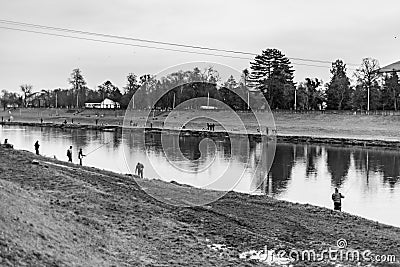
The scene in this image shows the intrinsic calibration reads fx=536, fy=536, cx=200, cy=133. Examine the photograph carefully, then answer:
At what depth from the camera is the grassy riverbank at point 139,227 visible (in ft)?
34.5

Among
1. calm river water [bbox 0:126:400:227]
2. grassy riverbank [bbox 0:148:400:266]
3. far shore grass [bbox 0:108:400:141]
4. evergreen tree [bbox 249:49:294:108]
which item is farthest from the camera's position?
evergreen tree [bbox 249:49:294:108]

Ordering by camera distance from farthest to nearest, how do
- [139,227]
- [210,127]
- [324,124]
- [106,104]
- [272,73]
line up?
1. [106,104]
2. [272,73]
3. [324,124]
4. [210,127]
5. [139,227]

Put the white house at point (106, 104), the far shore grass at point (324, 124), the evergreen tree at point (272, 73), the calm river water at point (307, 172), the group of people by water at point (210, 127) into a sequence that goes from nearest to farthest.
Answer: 1. the calm river water at point (307, 172)
2. the far shore grass at point (324, 124)
3. the group of people by water at point (210, 127)
4. the evergreen tree at point (272, 73)
5. the white house at point (106, 104)

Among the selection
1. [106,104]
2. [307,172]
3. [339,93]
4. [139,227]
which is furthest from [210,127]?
[106,104]

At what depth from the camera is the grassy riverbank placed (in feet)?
34.5

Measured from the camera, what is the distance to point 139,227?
14188 mm

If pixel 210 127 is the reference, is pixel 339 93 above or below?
above

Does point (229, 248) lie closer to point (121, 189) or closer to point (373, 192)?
point (121, 189)

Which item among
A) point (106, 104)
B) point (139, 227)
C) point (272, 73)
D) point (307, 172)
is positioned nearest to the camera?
point (139, 227)

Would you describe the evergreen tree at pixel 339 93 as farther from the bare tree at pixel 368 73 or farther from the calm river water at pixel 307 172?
the calm river water at pixel 307 172

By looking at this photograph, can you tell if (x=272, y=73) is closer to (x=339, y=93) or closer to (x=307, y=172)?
(x=339, y=93)

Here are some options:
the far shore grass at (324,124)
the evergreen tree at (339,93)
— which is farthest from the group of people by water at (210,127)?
the evergreen tree at (339,93)

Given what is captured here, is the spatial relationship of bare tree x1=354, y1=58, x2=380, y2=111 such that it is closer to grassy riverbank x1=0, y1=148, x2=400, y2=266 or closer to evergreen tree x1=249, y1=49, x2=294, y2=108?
evergreen tree x1=249, y1=49, x2=294, y2=108

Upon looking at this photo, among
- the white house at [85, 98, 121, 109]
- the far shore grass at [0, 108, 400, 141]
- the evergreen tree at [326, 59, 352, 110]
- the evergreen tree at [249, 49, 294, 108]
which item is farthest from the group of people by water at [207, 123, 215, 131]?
the white house at [85, 98, 121, 109]
